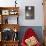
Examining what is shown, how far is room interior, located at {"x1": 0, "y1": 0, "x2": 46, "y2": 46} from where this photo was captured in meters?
5.93

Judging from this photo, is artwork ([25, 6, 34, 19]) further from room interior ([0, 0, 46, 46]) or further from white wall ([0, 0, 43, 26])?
white wall ([0, 0, 43, 26])

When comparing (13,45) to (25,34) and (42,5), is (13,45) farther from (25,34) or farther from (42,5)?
(42,5)

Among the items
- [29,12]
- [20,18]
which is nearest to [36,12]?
[29,12]

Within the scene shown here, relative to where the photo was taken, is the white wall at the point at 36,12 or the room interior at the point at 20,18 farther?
the white wall at the point at 36,12

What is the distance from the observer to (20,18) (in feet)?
19.9

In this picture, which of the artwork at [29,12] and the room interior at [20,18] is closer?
the room interior at [20,18]

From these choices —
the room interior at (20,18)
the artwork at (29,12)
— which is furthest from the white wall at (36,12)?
the artwork at (29,12)

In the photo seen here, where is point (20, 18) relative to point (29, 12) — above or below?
below

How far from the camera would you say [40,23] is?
6031 mm

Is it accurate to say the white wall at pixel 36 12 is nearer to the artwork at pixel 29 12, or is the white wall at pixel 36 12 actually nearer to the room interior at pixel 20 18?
the room interior at pixel 20 18

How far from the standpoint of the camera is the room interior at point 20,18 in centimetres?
593

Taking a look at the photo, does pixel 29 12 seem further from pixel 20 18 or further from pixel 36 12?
pixel 20 18

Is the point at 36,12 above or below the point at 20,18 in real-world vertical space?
above

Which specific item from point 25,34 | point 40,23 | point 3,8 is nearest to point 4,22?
point 3,8
